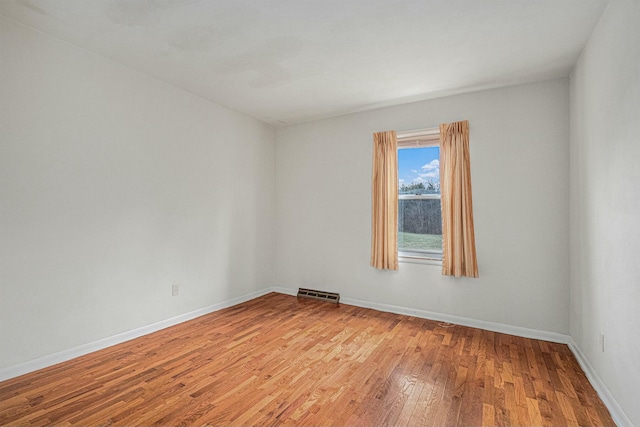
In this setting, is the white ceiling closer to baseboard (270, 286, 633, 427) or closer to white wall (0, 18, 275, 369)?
white wall (0, 18, 275, 369)

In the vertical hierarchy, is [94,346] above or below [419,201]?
below

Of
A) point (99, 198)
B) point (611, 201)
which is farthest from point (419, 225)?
point (99, 198)

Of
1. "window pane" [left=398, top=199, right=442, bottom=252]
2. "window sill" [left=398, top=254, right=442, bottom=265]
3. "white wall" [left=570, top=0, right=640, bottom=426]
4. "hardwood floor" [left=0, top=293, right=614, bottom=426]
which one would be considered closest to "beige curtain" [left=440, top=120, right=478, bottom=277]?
"window sill" [left=398, top=254, right=442, bottom=265]

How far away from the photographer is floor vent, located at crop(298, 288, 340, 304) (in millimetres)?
4543

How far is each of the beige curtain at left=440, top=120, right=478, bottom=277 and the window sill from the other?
14cm

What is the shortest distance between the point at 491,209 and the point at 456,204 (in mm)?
379

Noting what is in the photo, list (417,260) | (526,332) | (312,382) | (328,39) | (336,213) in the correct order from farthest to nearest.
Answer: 1. (336,213)
2. (417,260)
3. (526,332)
4. (328,39)
5. (312,382)

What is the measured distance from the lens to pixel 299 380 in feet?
7.94

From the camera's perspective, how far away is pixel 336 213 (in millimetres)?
4625

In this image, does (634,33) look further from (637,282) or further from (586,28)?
(637,282)

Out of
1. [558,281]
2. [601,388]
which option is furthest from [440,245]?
[601,388]

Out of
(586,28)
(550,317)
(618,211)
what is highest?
(586,28)

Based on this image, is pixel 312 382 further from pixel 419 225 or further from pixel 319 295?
pixel 419 225

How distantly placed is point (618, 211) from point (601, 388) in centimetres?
130
